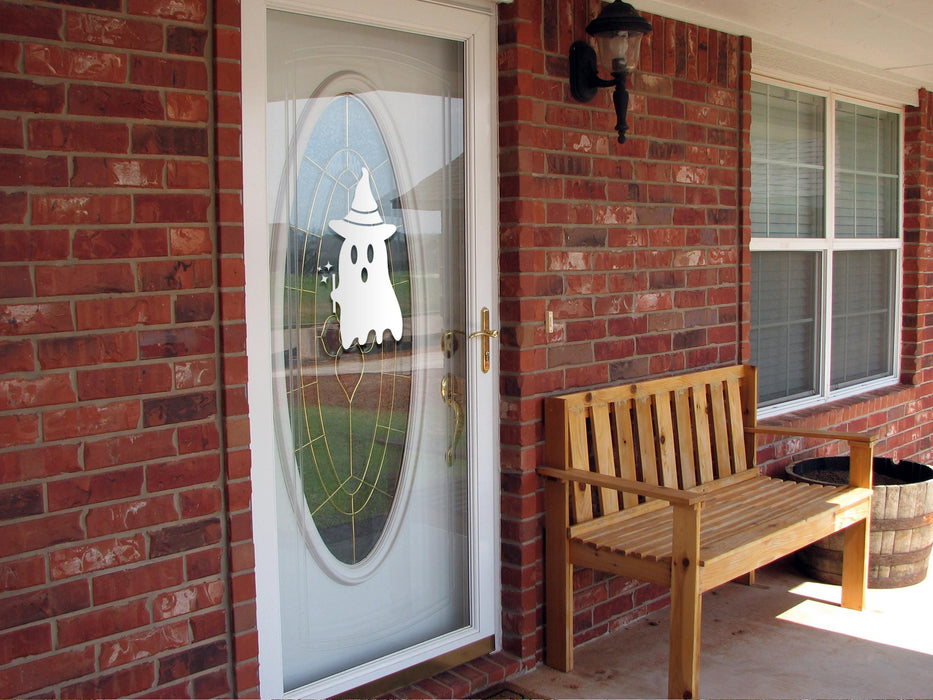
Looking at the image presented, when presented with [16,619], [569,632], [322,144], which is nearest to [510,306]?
[322,144]

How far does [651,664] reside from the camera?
3451mm

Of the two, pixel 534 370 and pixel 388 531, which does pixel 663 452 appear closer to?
pixel 534 370

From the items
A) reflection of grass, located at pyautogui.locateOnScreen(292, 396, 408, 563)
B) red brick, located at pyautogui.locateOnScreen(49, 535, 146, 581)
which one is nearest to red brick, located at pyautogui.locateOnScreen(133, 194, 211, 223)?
reflection of grass, located at pyautogui.locateOnScreen(292, 396, 408, 563)

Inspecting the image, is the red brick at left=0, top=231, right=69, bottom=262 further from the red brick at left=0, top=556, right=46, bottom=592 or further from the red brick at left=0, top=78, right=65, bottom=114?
the red brick at left=0, top=556, right=46, bottom=592

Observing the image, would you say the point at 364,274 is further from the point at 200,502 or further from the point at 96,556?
the point at 96,556

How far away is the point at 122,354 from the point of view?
231 centimetres

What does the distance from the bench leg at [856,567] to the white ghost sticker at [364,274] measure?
2.34 m

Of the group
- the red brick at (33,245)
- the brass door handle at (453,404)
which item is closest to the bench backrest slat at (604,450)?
the brass door handle at (453,404)

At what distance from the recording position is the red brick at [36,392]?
84.4 inches

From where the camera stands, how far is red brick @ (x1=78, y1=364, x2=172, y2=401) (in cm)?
226

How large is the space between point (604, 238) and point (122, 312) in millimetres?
1926

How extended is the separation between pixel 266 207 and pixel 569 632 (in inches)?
72.5

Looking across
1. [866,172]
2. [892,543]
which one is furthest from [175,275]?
[866,172]

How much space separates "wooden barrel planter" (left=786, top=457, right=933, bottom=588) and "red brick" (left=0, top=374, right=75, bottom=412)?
3219mm
